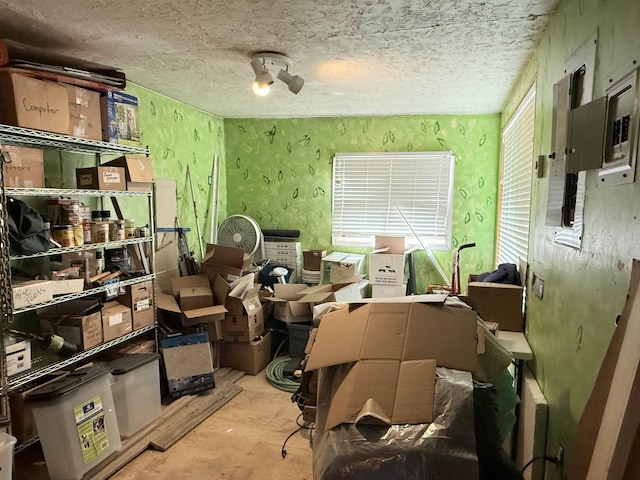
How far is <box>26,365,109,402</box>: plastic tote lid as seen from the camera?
6.80 feet

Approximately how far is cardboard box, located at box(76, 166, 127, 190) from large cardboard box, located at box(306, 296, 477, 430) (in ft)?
5.66

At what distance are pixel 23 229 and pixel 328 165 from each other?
3005 mm

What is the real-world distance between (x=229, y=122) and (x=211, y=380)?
2836 millimetres

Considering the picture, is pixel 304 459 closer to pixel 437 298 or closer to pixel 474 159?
pixel 437 298

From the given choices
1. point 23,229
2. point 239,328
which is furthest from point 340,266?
point 23,229

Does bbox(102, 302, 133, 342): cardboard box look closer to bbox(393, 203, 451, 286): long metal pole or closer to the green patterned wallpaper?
the green patterned wallpaper

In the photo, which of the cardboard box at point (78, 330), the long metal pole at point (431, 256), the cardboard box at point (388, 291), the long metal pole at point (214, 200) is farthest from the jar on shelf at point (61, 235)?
the long metal pole at point (431, 256)

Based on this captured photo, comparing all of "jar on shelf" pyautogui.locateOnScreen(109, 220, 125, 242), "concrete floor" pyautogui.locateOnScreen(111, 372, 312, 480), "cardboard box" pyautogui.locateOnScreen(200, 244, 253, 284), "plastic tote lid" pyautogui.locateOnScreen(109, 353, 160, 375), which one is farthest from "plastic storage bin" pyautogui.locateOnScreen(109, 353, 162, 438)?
"cardboard box" pyautogui.locateOnScreen(200, 244, 253, 284)

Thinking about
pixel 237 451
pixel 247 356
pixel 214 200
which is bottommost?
pixel 237 451

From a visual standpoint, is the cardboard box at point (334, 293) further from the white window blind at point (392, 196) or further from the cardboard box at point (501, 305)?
the cardboard box at point (501, 305)

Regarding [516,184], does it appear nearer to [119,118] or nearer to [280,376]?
[280,376]

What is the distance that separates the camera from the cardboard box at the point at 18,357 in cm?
205

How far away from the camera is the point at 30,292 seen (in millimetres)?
2135

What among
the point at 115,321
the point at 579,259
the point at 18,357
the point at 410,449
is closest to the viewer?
the point at 410,449
